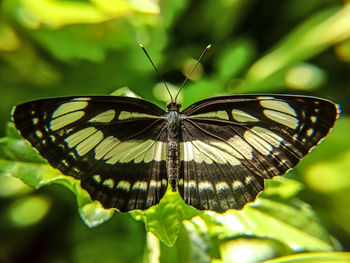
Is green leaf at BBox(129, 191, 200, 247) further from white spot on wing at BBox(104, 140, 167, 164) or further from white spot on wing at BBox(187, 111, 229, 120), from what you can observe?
white spot on wing at BBox(187, 111, 229, 120)

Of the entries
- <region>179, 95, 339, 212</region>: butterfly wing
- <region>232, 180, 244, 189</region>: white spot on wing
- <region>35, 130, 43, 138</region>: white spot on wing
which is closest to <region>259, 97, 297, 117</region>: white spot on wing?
<region>179, 95, 339, 212</region>: butterfly wing

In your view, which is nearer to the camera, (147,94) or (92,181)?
(92,181)

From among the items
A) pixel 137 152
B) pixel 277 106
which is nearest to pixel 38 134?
pixel 137 152

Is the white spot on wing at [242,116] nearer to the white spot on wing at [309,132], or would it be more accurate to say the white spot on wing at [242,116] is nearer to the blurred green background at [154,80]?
the white spot on wing at [309,132]

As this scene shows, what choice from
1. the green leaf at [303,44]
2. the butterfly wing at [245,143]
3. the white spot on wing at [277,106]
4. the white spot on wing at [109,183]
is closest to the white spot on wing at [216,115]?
the butterfly wing at [245,143]

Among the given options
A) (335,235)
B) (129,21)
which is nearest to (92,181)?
(129,21)

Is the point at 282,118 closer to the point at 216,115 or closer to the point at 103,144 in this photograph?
the point at 216,115

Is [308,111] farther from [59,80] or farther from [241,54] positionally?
[59,80]
